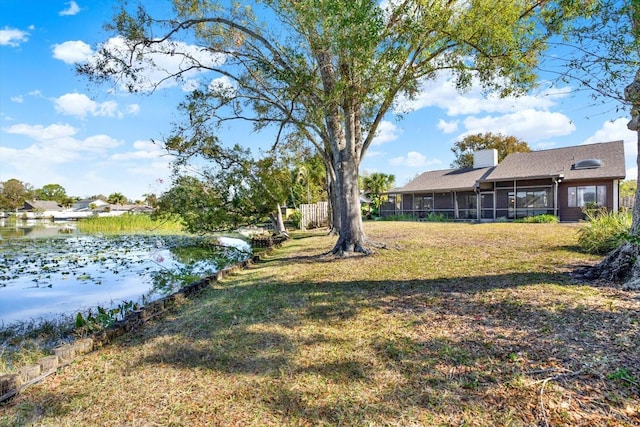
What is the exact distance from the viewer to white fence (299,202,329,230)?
68.0 feet

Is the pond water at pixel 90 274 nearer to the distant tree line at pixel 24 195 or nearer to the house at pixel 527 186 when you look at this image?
the house at pixel 527 186

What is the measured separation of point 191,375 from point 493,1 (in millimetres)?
8665

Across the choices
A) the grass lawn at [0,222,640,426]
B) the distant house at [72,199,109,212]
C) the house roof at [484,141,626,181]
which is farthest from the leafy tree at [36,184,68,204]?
the grass lawn at [0,222,640,426]

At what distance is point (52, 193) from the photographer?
9888 cm

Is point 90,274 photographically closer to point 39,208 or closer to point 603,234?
point 603,234

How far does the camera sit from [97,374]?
136 inches

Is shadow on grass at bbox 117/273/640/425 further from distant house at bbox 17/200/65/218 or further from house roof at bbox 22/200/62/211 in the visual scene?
house roof at bbox 22/200/62/211

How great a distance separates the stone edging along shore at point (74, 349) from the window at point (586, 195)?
22.2m

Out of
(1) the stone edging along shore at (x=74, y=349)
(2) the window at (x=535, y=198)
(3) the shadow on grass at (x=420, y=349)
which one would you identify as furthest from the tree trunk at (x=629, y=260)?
(2) the window at (x=535, y=198)

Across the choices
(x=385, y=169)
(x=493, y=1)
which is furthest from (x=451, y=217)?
(x=493, y=1)

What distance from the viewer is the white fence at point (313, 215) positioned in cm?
2072

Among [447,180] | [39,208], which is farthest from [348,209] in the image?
[39,208]

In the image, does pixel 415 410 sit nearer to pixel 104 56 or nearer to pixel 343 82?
pixel 343 82

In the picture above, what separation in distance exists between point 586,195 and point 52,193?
12341 centimetres
